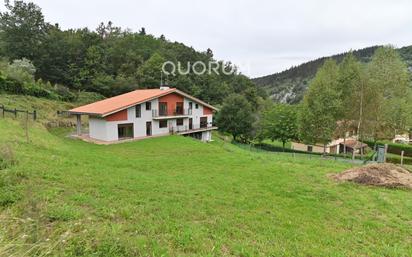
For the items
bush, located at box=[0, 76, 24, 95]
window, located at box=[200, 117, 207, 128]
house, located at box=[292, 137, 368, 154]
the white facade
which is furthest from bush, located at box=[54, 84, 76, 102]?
house, located at box=[292, 137, 368, 154]

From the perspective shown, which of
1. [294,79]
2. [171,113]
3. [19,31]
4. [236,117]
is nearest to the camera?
[171,113]

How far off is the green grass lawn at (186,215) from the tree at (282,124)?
27.0 m

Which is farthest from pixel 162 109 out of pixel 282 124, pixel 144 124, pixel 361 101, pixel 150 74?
pixel 150 74

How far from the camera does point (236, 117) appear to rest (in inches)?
1508

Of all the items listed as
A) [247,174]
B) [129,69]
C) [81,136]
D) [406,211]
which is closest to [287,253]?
[406,211]

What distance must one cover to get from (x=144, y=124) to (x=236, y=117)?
1652 centimetres

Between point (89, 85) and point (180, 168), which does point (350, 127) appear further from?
point (89, 85)

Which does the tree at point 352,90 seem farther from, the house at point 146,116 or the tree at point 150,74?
the tree at point 150,74

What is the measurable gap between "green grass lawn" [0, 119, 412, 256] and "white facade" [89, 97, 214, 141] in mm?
13380

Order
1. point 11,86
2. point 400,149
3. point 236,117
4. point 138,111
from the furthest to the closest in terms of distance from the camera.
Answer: point 236,117
point 400,149
point 11,86
point 138,111

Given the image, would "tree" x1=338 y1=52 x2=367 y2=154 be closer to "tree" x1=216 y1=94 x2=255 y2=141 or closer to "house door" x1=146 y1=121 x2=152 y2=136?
"tree" x1=216 y1=94 x2=255 y2=141

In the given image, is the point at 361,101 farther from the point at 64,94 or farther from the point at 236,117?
the point at 64,94

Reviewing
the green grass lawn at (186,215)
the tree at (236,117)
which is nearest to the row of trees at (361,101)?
the tree at (236,117)

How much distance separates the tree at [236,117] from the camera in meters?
38.2
